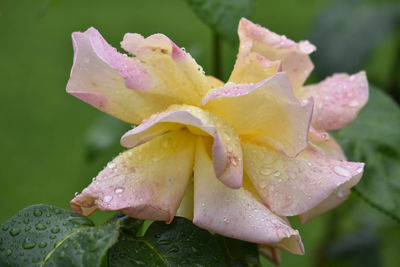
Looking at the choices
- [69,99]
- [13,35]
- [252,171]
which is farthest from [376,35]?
[13,35]

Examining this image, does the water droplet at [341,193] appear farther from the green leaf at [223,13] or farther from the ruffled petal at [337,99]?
the green leaf at [223,13]

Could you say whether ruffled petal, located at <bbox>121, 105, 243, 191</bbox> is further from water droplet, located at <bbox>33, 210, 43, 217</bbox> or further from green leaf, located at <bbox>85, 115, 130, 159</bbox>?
green leaf, located at <bbox>85, 115, 130, 159</bbox>

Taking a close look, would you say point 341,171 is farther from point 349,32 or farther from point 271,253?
point 349,32

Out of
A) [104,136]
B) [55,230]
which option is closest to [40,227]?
[55,230]

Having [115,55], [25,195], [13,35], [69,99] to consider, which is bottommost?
[25,195]

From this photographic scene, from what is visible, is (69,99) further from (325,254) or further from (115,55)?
(115,55)

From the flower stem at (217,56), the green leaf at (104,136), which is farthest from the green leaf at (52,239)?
the green leaf at (104,136)

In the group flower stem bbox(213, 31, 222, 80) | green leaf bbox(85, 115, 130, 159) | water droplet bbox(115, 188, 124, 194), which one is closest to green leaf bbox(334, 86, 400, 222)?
flower stem bbox(213, 31, 222, 80)
